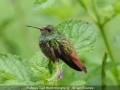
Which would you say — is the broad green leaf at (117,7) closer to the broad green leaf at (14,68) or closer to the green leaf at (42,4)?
the green leaf at (42,4)

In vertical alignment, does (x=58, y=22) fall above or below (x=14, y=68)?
below

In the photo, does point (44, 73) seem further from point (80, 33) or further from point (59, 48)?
point (80, 33)

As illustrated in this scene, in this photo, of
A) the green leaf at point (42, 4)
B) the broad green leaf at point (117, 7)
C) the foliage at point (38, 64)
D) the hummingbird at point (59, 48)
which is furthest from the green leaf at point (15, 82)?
the broad green leaf at point (117, 7)

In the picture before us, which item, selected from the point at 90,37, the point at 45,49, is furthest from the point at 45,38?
the point at 90,37

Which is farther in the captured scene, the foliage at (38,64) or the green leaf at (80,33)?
the green leaf at (80,33)

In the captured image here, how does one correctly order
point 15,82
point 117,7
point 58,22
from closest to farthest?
1. point 15,82
2. point 117,7
3. point 58,22

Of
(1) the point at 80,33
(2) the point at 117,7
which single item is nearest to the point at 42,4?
(1) the point at 80,33
